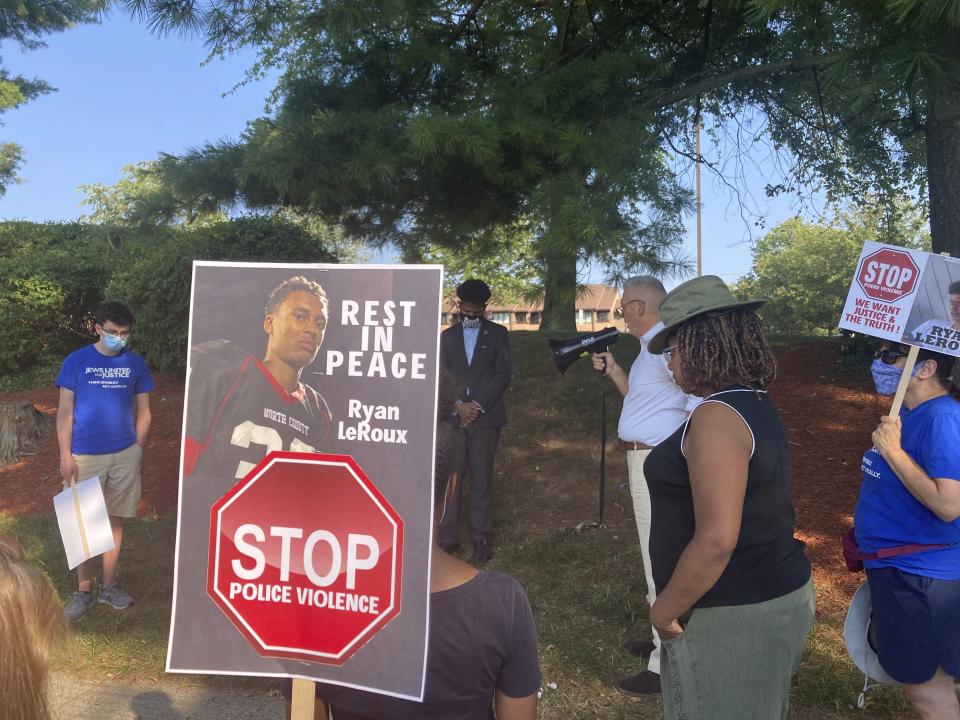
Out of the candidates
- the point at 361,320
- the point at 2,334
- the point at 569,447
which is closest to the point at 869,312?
the point at 361,320

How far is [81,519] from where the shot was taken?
14.0 ft

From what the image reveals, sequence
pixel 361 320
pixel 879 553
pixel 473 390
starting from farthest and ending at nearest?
pixel 473 390 → pixel 879 553 → pixel 361 320

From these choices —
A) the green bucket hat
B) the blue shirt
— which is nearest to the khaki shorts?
the blue shirt

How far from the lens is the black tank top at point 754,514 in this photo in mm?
2082

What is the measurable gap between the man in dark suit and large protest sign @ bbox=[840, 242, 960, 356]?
303cm

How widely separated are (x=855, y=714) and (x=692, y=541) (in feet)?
7.82

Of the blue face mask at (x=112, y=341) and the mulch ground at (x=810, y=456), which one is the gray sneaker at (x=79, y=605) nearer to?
the blue face mask at (x=112, y=341)

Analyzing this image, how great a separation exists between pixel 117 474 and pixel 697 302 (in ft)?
13.5

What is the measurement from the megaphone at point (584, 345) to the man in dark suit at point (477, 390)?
39.2 inches

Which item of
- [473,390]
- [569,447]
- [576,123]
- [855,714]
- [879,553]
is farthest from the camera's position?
[569,447]

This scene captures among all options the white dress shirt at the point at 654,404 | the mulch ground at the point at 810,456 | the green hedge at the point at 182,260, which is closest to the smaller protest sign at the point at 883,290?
the white dress shirt at the point at 654,404

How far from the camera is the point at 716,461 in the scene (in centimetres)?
201

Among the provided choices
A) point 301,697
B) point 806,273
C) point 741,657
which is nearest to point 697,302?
point 741,657

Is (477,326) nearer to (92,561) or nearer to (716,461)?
(92,561)
